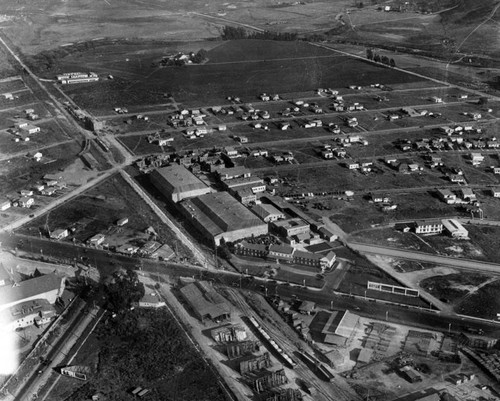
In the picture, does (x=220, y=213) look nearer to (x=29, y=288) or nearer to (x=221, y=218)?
(x=221, y=218)

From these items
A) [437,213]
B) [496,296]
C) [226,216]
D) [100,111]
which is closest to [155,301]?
[226,216]

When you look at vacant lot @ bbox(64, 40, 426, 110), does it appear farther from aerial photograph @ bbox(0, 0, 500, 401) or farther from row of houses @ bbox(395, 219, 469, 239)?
row of houses @ bbox(395, 219, 469, 239)

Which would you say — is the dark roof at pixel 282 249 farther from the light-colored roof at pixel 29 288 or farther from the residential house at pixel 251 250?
the light-colored roof at pixel 29 288

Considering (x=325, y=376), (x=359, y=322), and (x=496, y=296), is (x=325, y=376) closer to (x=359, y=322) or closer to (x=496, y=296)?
(x=359, y=322)

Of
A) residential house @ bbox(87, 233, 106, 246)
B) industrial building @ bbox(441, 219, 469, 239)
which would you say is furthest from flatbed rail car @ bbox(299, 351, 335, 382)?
residential house @ bbox(87, 233, 106, 246)

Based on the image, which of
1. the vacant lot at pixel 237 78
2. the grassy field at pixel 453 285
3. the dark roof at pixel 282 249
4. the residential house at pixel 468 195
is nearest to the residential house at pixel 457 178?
the residential house at pixel 468 195
